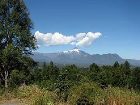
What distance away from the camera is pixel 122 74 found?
101 meters

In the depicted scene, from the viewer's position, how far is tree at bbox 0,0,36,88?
100ft

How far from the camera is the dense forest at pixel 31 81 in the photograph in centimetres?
1349

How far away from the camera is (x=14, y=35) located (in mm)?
31078

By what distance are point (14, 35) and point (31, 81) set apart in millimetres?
5425

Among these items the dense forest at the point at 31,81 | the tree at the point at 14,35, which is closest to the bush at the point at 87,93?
the dense forest at the point at 31,81

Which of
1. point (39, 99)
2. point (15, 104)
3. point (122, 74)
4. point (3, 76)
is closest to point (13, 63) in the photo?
point (3, 76)

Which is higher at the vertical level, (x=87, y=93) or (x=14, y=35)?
(x=14, y=35)

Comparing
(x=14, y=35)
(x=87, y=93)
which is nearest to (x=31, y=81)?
(x=14, y=35)

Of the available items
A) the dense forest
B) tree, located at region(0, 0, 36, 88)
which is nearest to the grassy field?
the dense forest

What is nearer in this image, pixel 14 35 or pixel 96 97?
pixel 96 97

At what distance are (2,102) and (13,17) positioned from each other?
14.5 metres

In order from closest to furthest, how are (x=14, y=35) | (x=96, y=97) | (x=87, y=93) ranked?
(x=96, y=97), (x=87, y=93), (x=14, y=35)

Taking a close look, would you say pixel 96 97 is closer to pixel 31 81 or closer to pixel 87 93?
pixel 87 93

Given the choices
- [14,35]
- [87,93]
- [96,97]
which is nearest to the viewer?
[96,97]
